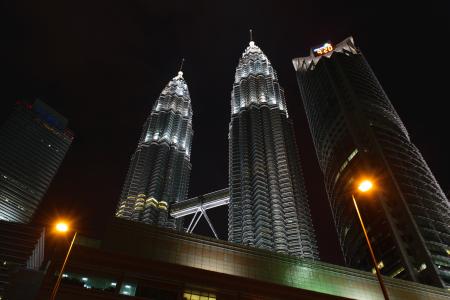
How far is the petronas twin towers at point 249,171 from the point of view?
120125 millimetres

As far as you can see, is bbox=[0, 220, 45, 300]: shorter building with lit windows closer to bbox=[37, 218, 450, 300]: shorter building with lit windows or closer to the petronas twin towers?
the petronas twin towers

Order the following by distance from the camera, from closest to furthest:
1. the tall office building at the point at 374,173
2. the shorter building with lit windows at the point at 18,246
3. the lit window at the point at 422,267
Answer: the lit window at the point at 422,267 < the tall office building at the point at 374,173 < the shorter building with lit windows at the point at 18,246

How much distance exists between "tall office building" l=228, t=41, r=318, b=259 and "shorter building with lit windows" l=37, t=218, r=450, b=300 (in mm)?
62367

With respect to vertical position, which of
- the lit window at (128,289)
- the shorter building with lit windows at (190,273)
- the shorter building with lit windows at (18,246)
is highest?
the shorter building with lit windows at (18,246)

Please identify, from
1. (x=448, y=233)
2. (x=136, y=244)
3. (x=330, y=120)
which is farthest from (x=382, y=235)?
(x=136, y=244)

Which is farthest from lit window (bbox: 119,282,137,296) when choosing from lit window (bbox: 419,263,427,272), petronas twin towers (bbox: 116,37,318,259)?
petronas twin towers (bbox: 116,37,318,259)

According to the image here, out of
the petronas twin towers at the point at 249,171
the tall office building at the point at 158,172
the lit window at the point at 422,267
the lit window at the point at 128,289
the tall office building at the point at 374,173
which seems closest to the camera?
the lit window at the point at 128,289

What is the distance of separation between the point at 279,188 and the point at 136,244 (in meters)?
89.0

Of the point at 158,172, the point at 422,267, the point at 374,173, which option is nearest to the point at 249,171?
the point at 374,173

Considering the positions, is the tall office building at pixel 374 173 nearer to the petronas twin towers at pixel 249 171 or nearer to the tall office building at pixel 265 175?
the tall office building at pixel 265 175

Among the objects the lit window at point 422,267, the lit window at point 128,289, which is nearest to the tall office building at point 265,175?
the lit window at point 422,267

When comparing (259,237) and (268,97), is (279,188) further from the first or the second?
(268,97)

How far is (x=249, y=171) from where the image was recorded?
138m

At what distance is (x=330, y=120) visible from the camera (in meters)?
137
